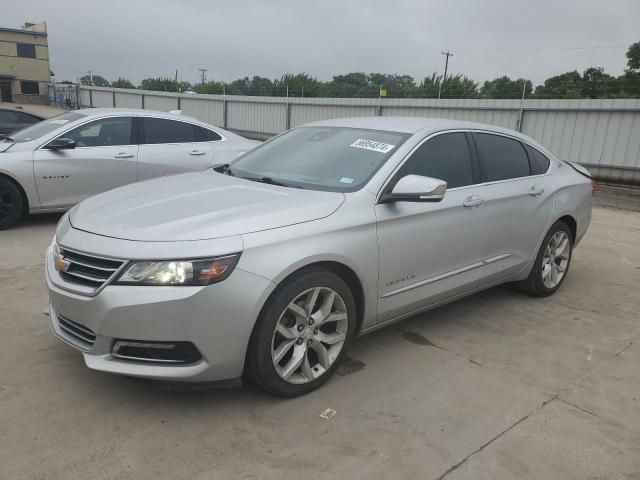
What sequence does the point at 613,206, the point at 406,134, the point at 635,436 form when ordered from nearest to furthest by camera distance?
the point at 635,436 → the point at 406,134 → the point at 613,206

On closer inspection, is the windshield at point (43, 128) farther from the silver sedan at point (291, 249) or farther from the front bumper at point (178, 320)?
the front bumper at point (178, 320)

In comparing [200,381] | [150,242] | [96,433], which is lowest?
[96,433]

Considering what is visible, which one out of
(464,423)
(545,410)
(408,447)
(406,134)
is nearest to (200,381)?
(408,447)

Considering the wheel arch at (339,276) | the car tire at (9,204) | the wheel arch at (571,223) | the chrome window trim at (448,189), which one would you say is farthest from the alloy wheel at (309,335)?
the car tire at (9,204)

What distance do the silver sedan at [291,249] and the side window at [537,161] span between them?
228 mm

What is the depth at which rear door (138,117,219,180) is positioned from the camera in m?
7.13

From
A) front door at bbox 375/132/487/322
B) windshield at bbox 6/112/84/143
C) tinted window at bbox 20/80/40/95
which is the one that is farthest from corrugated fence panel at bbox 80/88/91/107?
front door at bbox 375/132/487/322

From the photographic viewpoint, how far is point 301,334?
2.94 meters

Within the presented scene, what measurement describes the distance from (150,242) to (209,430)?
3.28 ft

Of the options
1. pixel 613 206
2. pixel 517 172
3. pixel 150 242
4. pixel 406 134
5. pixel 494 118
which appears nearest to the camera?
pixel 150 242

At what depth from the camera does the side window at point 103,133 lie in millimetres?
Answer: 6746

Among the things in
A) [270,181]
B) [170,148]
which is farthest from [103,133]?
[270,181]

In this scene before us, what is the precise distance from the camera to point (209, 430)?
2.69 meters

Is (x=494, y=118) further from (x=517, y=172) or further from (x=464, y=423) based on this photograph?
(x=464, y=423)
